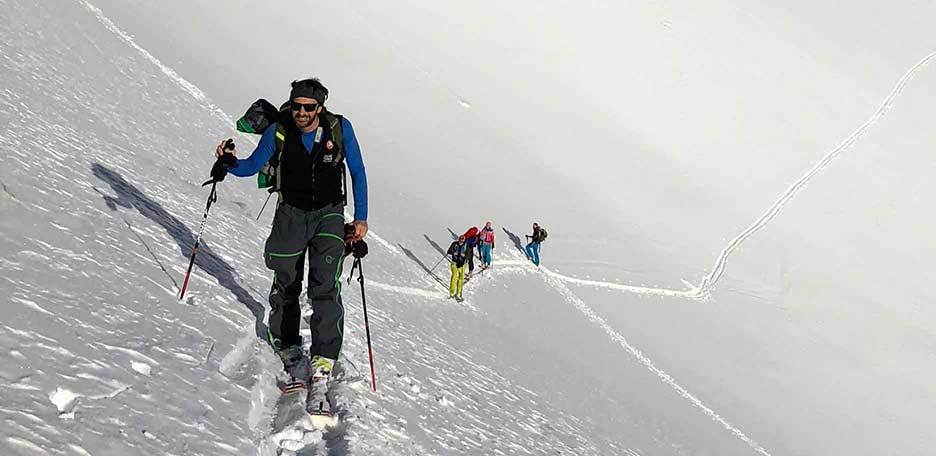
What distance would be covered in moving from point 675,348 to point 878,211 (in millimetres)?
24724

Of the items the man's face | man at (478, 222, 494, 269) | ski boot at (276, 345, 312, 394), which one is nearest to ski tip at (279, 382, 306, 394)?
ski boot at (276, 345, 312, 394)

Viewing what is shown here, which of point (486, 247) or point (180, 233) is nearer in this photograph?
point (180, 233)

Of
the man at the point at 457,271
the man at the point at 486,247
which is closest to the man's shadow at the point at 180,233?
the man at the point at 457,271

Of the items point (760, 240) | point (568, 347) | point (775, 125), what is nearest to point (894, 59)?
point (775, 125)

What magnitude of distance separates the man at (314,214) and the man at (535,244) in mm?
15717

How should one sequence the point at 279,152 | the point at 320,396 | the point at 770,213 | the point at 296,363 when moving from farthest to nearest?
1. the point at 770,213
2. the point at 296,363
3. the point at 279,152
4. the point at 320,396

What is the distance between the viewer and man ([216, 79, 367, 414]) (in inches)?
195

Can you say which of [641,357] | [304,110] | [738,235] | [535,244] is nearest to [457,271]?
[641,357]

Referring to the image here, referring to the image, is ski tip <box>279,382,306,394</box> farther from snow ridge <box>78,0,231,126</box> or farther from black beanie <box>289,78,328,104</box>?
snow ridge <box>78,0,231,126</box>

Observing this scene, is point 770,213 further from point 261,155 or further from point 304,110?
point 304,110

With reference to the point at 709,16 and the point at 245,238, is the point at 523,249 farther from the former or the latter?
the point at 709,16

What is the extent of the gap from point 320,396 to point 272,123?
1947mm

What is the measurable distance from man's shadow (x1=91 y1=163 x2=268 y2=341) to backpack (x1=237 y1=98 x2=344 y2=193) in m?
1.47

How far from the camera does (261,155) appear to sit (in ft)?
16.6
